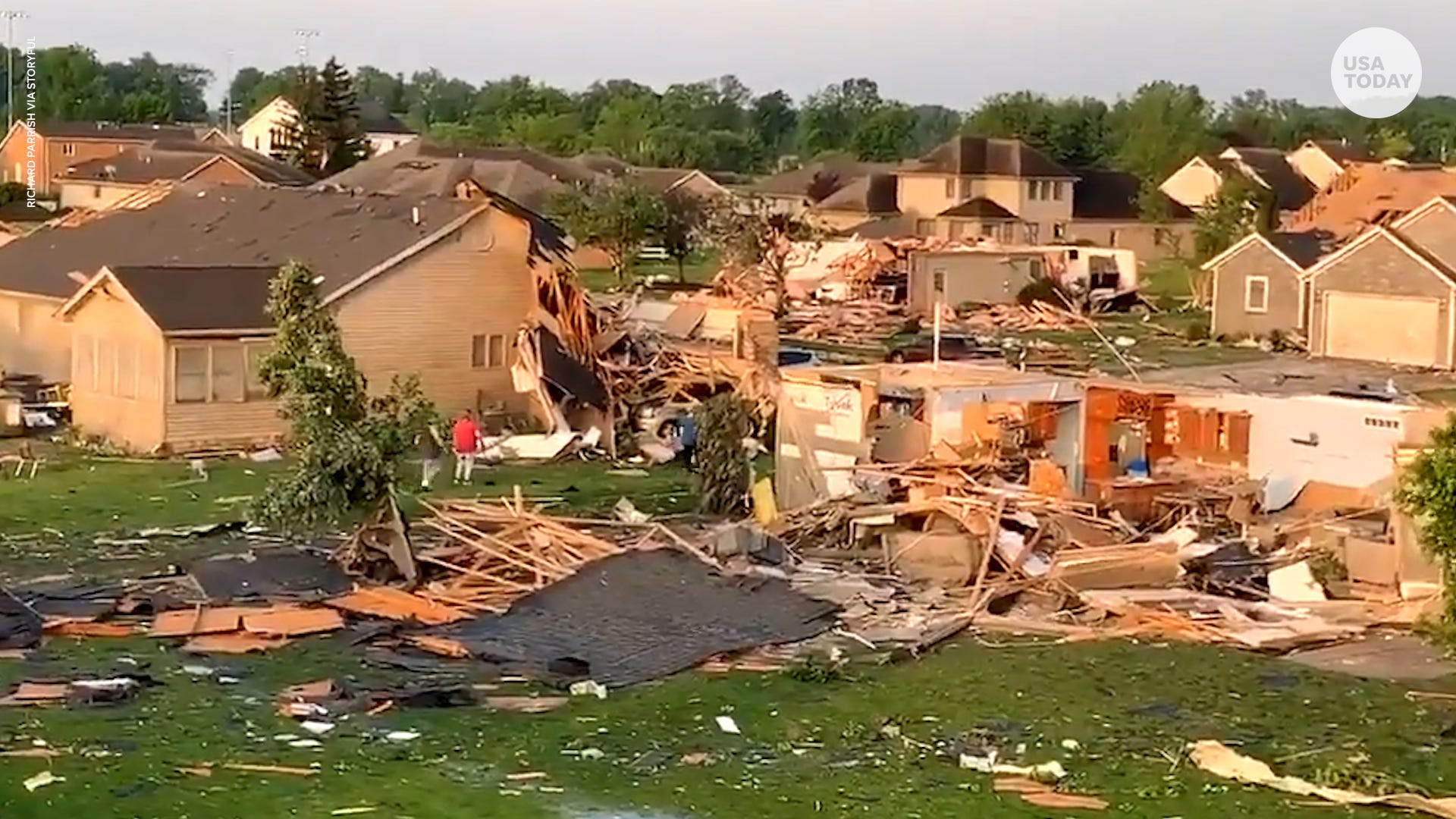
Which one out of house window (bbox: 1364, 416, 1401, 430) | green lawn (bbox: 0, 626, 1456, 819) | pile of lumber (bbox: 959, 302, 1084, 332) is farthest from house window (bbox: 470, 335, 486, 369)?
pile of lumber (bbox: 959, 302, 1084, 332)

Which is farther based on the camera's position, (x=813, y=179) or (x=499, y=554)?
(x=813, y=179)

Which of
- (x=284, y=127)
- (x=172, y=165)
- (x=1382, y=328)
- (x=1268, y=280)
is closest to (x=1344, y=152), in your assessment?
(x=284, y=127)

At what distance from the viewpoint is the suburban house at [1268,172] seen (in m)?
88.2

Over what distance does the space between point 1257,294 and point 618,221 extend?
60.3ft

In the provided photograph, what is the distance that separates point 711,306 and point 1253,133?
9296 cm

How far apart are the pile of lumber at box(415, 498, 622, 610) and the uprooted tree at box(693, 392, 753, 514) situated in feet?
10.4

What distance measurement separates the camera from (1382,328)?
158 feet

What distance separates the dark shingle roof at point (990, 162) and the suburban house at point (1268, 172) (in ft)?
19.2

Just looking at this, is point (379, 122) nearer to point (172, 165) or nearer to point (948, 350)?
point (172, 165)

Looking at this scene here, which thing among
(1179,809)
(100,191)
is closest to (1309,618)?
(1179,809)

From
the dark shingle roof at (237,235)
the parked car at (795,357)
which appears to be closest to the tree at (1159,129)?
the parked car at (795,357)

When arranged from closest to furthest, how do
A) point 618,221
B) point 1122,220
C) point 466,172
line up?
point 618,221 < point 466,172 < point 1122,220

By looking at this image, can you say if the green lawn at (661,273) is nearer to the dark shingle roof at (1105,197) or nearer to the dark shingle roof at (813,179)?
the dark shingle roof at (813,179)

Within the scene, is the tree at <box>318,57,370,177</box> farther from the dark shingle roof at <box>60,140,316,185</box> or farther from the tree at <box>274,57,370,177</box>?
the dark shingle roof at <box>60,140,316,185</box>
